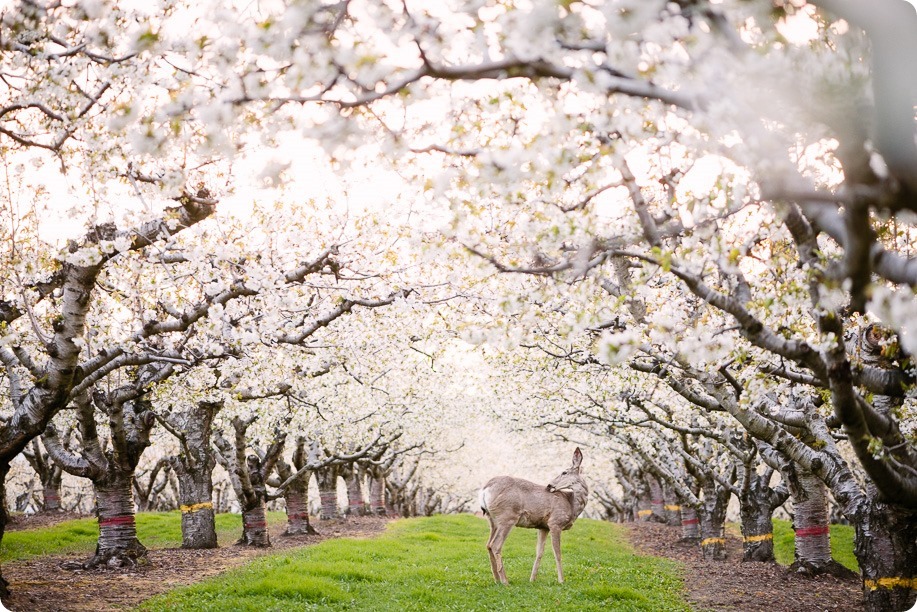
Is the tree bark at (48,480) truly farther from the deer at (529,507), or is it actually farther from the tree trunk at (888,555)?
the tree trunk at (888,555)

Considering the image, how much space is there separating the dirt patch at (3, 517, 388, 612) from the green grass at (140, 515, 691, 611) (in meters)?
1.08

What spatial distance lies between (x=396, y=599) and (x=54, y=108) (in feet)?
38.7

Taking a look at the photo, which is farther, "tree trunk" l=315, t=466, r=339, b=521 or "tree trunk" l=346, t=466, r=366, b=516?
"tree trunk" l=346, t=466, r=366, b=516

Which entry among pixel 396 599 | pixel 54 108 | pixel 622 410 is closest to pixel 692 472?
pixel 622 410

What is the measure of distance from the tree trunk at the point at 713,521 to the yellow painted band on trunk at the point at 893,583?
1360 centimetres

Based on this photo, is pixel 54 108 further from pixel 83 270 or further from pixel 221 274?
pixel 221 274

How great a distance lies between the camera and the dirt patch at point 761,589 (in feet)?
51.0

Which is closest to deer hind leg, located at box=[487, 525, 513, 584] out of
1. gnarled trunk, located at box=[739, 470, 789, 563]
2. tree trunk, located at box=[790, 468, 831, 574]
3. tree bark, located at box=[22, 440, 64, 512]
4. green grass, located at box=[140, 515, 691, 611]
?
green grass, located at box=[140, 515, 691, 611]

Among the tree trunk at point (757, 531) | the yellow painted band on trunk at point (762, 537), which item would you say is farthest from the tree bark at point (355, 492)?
A: the yellow painted band on trunk at point (762, 537)

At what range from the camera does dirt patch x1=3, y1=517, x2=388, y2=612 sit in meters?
14.0

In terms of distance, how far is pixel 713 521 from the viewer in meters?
25.8

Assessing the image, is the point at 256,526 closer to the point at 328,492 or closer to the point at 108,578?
the point at 108,578

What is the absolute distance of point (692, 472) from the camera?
2661 centimetres

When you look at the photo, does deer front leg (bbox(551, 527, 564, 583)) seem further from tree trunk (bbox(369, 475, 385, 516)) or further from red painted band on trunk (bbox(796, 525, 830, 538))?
tree trunk (bbox(369, 475, 385, 516))
